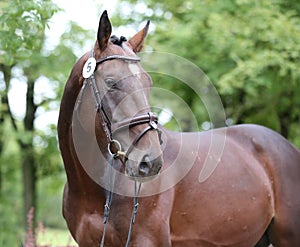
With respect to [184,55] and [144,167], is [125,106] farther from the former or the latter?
[184,55]

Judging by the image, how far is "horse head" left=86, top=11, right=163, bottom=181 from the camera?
3.06 metres

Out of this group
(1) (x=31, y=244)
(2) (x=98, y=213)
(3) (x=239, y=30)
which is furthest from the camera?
(3) (x=239, y=30)

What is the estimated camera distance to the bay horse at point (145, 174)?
3.21 m

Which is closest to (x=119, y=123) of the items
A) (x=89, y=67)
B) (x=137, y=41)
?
(x=89, y=67)

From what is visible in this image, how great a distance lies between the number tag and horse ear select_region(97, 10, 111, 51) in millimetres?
120

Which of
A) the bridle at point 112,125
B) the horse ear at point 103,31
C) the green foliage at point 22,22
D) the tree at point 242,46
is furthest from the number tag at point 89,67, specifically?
the tree at point 242,46

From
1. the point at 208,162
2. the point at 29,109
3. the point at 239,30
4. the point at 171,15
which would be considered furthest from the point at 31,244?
the point at 29,109

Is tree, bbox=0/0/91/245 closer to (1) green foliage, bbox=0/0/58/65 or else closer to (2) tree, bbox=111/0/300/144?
(2) tree, bbox=111/0/300/144

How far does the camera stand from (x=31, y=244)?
5.38 metres

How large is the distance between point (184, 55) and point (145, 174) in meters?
6.81

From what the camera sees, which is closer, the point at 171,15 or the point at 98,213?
the point at 98,213

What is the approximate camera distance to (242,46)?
8.16 metres

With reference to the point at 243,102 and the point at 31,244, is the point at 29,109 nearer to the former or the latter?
the point at 243,102

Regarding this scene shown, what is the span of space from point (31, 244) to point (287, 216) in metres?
2.67
